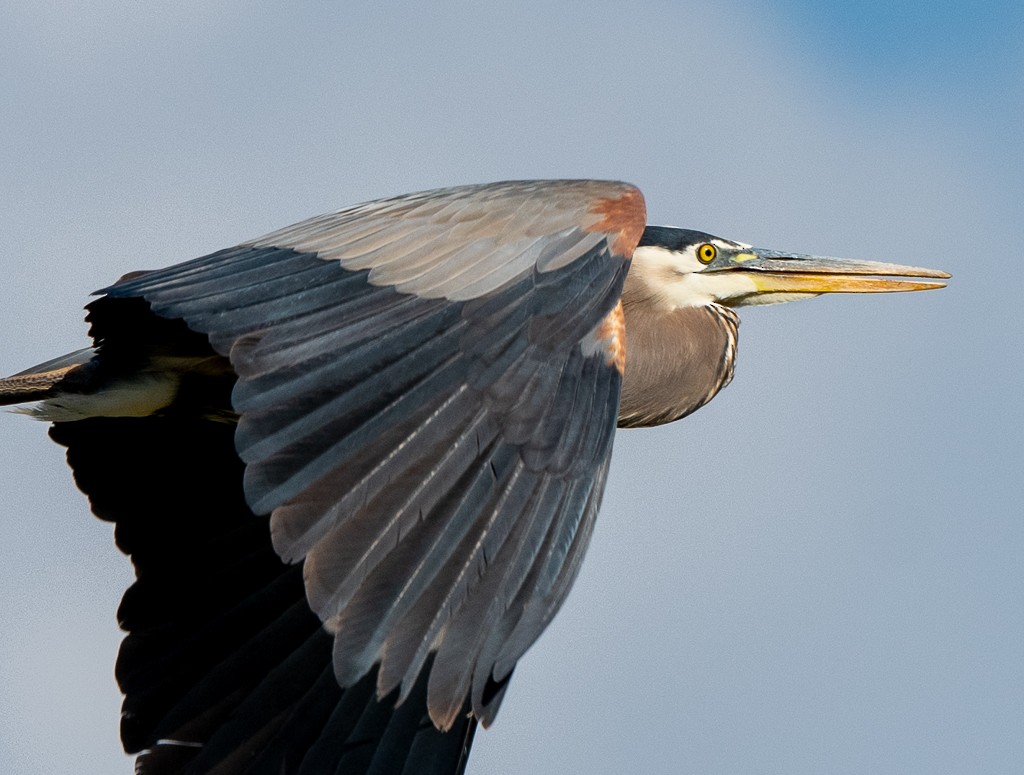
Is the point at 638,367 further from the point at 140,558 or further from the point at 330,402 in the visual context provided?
the point at 330,402

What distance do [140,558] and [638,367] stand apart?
1736mm

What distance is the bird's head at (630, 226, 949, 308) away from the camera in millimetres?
5602

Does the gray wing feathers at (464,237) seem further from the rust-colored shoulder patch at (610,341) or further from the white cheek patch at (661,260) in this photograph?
the white cheek patch at (661,260)

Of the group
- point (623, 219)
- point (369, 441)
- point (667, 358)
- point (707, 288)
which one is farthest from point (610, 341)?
point (707, 288)

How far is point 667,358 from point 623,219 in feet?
4.22

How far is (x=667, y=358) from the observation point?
5434 mm

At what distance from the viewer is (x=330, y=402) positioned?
335 cm

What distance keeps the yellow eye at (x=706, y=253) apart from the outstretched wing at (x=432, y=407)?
133 cm

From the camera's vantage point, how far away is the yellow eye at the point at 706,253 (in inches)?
225

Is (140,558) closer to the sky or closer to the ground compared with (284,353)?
closer to the ground

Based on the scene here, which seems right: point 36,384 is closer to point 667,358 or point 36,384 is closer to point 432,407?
point 432,407

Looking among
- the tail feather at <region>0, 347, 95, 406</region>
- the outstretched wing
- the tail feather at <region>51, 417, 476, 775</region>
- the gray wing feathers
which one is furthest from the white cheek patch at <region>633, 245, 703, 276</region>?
the tail feather at <region>0, 347, 95, 406</region>

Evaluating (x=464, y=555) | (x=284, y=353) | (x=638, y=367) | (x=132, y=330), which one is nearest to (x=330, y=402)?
(x=284, y=353)

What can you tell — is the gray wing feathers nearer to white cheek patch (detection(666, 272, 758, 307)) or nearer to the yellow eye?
white cheek patch (detection(666, 272, 758, 307))
